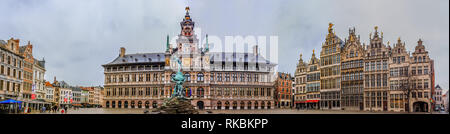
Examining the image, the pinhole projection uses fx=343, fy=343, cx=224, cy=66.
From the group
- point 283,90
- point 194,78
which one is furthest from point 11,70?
point 283,90

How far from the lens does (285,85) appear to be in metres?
→ 85.4

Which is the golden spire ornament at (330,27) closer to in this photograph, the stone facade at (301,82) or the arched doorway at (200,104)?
the stone facade at (301,82)

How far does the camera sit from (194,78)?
61.8m

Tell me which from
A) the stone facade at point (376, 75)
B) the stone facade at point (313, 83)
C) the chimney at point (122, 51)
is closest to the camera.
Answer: the stone facade at point (376, 75)

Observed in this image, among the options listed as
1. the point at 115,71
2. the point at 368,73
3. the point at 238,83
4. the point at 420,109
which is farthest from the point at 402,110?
the point at 115,71

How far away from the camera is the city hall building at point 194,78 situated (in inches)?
2442

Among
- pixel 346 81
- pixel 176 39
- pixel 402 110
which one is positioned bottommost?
pixel 402 110

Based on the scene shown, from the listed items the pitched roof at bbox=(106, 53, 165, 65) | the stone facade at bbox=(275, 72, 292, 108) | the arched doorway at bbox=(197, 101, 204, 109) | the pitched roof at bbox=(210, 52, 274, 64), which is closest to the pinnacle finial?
the pitched roof at bbox=(210, 52, 274, 64)

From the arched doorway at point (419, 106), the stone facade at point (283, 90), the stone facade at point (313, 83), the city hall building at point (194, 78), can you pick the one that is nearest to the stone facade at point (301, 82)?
the stone facade at point (313, 83)

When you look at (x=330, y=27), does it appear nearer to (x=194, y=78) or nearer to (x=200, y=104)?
(x=194, y=78)

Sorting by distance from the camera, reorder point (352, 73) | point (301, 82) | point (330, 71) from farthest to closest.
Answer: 1. point (301, 82)
2. point (330, 71)
3. point (352, 73)

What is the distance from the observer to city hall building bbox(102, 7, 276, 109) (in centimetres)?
6203

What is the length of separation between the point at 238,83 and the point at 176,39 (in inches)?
552
